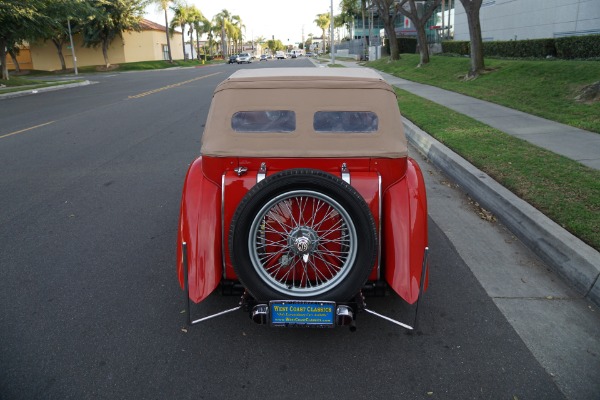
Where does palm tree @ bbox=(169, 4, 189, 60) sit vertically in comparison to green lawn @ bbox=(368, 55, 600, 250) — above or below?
above

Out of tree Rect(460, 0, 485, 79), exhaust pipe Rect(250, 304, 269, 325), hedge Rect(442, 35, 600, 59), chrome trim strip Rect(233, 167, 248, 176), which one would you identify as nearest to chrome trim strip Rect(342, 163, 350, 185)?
chrome trim strip Rect(233, 167, 248, 176)

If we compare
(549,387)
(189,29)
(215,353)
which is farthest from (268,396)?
(189,29)

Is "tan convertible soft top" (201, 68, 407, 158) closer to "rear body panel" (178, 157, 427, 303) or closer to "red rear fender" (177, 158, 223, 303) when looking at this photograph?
"rear body panel" (178, 157, 427, 303)

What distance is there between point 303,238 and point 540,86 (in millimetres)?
12805

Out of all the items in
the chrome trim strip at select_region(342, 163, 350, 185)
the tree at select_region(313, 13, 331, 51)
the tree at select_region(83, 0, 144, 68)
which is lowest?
the chrome trim strip at select_region(342, 163, 350, 185)

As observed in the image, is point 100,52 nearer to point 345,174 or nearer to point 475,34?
point 475,34

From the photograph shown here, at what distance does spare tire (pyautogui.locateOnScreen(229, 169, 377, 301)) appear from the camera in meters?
2.79


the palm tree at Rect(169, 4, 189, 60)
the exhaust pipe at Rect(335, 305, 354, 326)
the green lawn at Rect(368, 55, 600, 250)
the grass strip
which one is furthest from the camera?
the palm tree at Rect(169, 4, 189, 60)

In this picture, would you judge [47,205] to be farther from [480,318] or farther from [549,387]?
[549,387]

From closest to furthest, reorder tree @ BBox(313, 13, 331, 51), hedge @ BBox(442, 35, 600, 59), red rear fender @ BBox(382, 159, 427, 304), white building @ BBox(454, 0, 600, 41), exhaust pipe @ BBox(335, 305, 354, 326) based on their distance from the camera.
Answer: exhaust pipe @ BBox(335, 305, 354, 326) → red rear fender @ BBox(382, 159, 427, 304) → hedge @ BBox(442, 35, 600, 59) → white building @ BBox(454, 0, 600, 41) → tree @ BBox(313, 13, 331, 51)

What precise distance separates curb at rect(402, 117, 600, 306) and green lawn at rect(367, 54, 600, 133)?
4045mm

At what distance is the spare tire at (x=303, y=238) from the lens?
279 centimetres

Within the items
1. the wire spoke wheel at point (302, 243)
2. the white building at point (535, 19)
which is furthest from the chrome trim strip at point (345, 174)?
the white building at point (535, 19)

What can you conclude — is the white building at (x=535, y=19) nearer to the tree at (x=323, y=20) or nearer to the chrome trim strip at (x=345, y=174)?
the chrome trim strip at (x=345, y=174)
